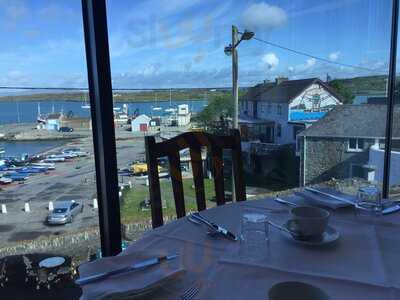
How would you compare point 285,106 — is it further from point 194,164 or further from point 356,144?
point 194,164

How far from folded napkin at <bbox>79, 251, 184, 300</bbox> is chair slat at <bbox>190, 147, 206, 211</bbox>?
25.9 inches

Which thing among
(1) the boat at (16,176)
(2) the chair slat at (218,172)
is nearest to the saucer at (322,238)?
(2) the chair slat at (218,172)

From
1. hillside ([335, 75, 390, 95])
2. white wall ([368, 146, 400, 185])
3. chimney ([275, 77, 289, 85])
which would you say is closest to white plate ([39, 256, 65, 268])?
chimney ([275, 77, 289, 85])

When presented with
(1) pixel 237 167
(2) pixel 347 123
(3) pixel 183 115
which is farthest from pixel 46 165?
(2) pixel 347 123

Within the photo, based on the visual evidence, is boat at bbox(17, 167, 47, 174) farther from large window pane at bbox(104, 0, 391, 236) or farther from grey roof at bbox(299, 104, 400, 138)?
grey roof at bbox(299, 104, 400, 138)

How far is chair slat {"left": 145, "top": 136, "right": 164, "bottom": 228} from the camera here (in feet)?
3.79

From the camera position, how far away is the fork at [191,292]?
1.84 feet

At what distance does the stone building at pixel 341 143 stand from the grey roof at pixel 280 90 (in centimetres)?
22

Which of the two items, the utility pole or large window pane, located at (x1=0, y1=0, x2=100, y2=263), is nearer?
large window pane, located at (x1=0, y1=0, x2=100, y2=263)

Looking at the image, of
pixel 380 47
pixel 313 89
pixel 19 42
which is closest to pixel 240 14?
pixel 313 89

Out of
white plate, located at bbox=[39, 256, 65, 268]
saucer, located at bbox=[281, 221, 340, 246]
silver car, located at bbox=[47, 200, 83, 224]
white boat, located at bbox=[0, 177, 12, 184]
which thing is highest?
saucer, located at bbox=[281, 221, 340, 246]

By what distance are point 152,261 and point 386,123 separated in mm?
2215

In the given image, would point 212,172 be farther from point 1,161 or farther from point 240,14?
point 240,14

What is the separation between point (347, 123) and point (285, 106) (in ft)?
1.62
